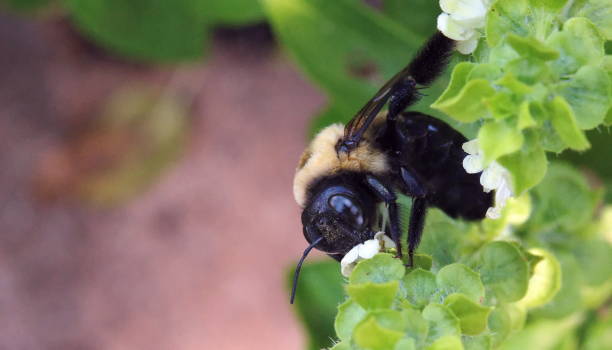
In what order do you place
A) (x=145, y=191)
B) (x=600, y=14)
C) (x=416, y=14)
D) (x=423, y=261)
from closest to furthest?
(x=600, y=14), (x=423, y=261), (x=416, y=14), (x=145, y=191)

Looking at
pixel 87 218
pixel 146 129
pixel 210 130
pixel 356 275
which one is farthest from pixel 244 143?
pixel 356 275

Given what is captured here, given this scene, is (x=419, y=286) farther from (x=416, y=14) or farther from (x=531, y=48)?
(x=416, y=14)

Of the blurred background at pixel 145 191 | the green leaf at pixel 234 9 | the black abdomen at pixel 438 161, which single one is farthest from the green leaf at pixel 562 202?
the blurred background at pixel 145 191

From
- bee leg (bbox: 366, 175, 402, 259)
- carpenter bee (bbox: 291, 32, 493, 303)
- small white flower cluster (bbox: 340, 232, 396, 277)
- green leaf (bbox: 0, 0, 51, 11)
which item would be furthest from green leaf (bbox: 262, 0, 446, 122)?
green leaf (bbox: 0, 0, 51, 11)

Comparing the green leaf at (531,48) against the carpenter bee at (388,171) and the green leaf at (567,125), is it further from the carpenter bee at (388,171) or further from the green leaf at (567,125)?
the carpenter bee at (388,171)

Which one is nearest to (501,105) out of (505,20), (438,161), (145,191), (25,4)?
(505,20)

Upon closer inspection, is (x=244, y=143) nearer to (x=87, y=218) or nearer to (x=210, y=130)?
(x=210, y=130)
